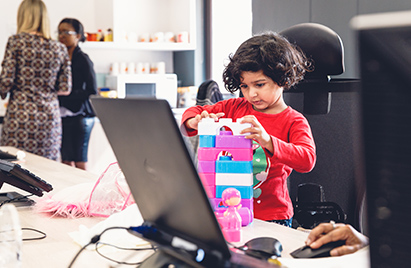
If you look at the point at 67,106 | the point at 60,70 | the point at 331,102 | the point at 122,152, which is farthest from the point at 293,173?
the point at 67,106

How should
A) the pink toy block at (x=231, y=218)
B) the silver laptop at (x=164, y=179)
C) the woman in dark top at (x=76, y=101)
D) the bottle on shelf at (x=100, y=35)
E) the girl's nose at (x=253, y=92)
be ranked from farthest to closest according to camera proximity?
1. the bottle on shelf at (x=100, y=35)
2. the woman in dark top at (x=76, y=101)
3. the girl's nose at (x=253, y=92)
4. the pink toy block at (x=231, y=218)
5. the silver laptop at (x=164, y=179)

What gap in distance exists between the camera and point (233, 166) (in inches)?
43.7

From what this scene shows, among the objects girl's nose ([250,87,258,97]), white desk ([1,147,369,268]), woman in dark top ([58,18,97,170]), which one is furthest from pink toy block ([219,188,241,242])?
A: woman in dark top ([58,18,97,170])

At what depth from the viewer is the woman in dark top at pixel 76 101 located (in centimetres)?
357

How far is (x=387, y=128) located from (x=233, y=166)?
75 cm

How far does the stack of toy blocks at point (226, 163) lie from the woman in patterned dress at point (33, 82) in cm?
208

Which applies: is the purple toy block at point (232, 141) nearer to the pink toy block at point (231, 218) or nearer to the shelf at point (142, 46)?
the pink toy block at point (231, 218)

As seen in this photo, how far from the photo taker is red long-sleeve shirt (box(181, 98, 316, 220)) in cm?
130

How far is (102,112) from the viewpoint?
0.86 meters

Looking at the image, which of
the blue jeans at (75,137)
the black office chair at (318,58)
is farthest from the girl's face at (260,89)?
the blue jeans at (75,137)

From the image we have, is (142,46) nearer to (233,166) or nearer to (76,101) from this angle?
(76,101)

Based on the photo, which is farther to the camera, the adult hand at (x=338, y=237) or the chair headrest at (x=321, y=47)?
the chair headrest at (x=321, y=47)

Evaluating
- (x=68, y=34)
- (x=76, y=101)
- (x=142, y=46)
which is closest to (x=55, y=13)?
(x=142, y=46)

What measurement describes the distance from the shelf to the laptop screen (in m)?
3.80
